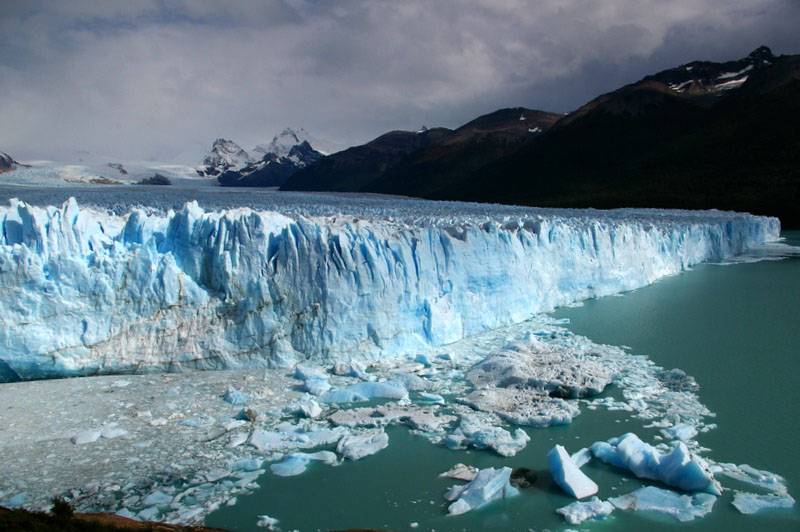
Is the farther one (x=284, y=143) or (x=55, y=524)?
(x=284, y=143)

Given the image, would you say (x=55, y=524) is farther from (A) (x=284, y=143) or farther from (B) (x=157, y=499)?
(A) (x=284, y=143)

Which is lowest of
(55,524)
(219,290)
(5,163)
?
(55,524)

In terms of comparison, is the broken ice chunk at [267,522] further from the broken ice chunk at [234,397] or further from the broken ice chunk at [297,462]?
the broken ice chunk at [234,397]

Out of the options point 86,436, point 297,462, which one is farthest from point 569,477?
point 86,436

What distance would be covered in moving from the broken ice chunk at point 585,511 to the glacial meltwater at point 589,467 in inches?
2.1

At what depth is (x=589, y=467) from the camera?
4254 millimetres

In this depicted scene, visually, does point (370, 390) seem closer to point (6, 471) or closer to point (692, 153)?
point (6, 471)

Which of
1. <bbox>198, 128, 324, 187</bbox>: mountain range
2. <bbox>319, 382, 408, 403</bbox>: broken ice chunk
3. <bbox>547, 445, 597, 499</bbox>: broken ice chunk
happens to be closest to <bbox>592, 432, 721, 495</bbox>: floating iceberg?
<bbox>547, 445, 597, 499</bbox>: broken ice chunk

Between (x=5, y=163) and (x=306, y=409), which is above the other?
(x=5, y=163)

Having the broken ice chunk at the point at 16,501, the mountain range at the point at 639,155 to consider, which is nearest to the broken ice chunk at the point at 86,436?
the broken ice chunk at the point at 16,501

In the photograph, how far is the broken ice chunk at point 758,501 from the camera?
370cm

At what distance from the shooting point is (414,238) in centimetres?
782

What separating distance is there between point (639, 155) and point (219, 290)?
150 ft

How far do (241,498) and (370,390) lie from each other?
6.67 feet
